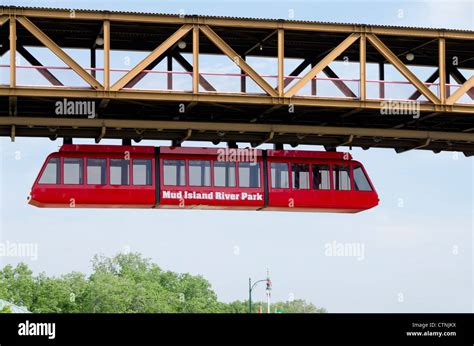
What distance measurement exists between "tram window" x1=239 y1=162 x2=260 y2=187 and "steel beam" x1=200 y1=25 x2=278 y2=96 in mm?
3999

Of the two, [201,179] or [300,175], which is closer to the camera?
[201,179]

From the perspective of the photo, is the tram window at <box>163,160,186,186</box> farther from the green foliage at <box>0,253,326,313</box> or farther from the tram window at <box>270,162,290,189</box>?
the green foliage at <box>0,253,326,313</box>

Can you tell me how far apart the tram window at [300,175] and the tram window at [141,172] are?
19.6 feet

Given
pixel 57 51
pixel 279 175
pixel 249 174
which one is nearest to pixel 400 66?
pixel 279 175

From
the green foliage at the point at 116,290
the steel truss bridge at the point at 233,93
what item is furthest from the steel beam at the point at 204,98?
the green foliage at the point at 116,290

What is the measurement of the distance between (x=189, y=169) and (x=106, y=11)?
7091mm

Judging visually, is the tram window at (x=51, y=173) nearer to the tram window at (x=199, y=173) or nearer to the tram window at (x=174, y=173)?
the tram window at (x=174, y=173)

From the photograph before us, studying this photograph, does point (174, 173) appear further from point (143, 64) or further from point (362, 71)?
point (362, 71)

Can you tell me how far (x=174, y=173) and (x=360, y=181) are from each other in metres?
8.01

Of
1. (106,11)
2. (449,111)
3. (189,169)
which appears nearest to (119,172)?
(189,169)

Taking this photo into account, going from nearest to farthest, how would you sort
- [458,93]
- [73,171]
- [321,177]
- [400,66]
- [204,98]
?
[204,98]
[73,171]
[400,66]
[458,93]
[321,177]

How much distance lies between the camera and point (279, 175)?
1533 inches

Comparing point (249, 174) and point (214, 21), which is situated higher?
point (214, 21)
